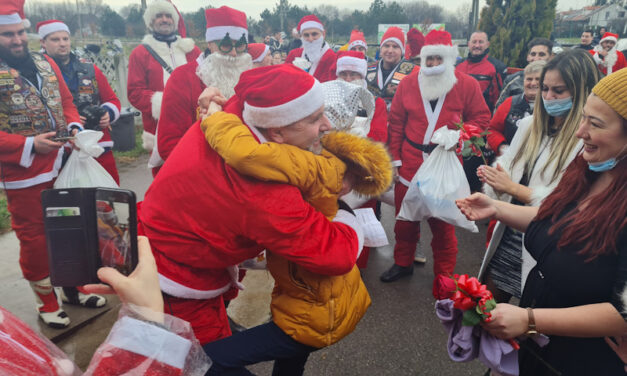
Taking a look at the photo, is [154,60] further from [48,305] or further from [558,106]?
[558,106]

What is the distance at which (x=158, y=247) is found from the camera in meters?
1.68

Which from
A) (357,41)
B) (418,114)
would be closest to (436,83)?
(418,114)

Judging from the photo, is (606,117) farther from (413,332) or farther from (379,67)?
(379,67)

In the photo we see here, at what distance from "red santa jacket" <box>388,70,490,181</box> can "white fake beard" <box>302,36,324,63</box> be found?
6.23ft

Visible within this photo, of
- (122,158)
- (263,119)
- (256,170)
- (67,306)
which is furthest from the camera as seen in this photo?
(122,158)

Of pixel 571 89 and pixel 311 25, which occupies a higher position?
pixel 311 25

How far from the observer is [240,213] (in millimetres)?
1531

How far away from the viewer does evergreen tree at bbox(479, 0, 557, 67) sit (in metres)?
10.3

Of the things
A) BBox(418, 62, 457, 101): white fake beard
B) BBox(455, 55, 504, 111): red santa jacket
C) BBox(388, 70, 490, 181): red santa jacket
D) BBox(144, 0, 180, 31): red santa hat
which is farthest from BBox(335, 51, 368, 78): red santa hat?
BBox(455, 55, 504, 111): red santa jacket

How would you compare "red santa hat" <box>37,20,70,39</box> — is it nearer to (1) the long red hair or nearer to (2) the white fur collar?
(2) the white fur collar

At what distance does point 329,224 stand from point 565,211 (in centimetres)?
99

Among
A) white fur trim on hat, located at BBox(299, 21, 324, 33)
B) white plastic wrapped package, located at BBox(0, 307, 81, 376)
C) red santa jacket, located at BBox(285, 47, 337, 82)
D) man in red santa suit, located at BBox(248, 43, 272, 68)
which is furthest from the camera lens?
white fur trim on hat, located at BBox(299, 21, 324, 33)

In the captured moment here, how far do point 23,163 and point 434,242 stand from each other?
3327 mm

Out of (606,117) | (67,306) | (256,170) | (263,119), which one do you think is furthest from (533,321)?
(67,306)
